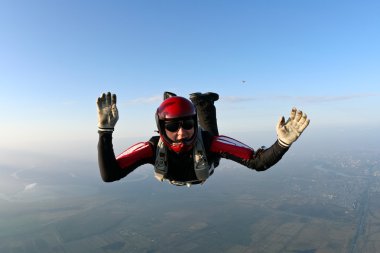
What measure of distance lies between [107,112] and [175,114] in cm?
98

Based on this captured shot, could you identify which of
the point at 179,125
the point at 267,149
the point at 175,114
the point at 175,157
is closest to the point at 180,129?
the point at 179,125

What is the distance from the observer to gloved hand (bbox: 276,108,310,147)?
3781mm

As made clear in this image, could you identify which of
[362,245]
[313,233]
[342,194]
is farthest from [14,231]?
[342,194]

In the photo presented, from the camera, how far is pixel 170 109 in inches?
177

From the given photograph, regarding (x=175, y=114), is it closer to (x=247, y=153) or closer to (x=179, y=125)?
(x=179, y=125)

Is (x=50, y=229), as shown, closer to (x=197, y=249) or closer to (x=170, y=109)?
(x=197, y=249)

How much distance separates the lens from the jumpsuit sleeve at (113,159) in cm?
449

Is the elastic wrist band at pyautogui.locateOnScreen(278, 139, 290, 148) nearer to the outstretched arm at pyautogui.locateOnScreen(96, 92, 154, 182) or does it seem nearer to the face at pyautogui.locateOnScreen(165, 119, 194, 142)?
the face at pyautogui.locateOnScreen(165, 119, 194, 142)

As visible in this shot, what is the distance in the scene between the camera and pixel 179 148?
457 centimetres

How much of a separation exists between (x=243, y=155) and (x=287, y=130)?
1.05 metres

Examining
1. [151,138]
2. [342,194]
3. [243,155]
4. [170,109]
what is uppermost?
[170,109]

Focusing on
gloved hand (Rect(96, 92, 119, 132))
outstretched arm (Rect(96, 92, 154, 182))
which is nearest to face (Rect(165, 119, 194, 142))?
outstretched arm (Rect(96, 92, 154, 182))

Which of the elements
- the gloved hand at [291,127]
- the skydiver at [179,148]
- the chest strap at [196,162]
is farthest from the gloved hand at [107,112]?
the gloved hand at [291,127]

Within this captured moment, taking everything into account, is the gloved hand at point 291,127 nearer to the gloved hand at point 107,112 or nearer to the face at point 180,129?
the face at point 180,129
